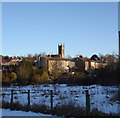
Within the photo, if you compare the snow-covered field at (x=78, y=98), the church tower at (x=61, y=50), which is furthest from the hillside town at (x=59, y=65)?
the snow-covered field at (x=78, y=98)

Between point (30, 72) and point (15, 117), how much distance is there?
126 ft

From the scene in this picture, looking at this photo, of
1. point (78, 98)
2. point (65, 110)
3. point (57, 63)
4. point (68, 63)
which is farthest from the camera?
point (68, 63)

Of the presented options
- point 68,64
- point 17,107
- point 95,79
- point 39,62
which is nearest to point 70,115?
point 17,107

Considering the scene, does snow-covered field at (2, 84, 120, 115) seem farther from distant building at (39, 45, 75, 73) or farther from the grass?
distant building at (39, 45, 75, 73)

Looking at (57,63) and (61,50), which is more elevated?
(61,50)

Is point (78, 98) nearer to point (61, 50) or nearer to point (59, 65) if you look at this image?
point (59, 65)

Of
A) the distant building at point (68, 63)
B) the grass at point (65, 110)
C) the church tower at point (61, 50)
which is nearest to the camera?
the grass at point (65, 110)

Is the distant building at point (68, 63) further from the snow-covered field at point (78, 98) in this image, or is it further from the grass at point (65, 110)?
the grass at point (65, 110)

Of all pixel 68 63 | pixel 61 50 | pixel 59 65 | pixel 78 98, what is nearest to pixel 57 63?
pixel 59 65

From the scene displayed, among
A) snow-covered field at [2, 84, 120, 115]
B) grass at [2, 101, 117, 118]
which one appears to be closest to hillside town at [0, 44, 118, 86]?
snow-covered field at [2, 84, 120, 115]

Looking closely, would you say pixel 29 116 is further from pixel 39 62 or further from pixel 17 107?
pixel 39 62

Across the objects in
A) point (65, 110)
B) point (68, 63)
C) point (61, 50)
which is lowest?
point (65, 110)

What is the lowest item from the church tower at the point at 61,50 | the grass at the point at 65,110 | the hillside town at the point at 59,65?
the grass at the point at 65,110

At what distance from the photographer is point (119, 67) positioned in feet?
92.0
